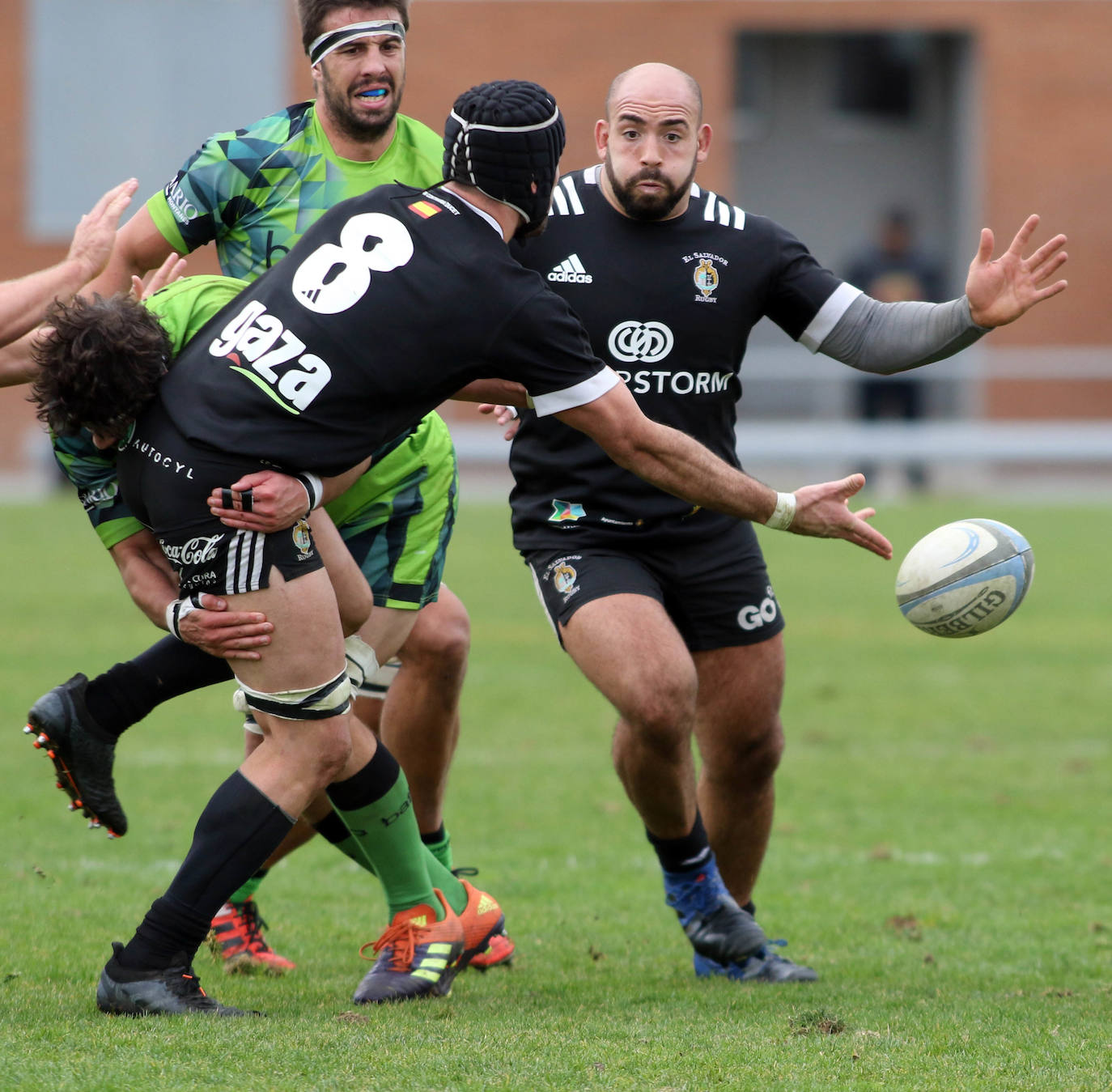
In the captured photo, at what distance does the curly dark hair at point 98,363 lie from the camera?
407 cm

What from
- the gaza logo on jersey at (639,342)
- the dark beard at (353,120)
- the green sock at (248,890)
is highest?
the dark beard at (353,120)

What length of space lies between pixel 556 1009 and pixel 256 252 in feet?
7.55

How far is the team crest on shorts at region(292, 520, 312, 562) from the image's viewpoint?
420cm

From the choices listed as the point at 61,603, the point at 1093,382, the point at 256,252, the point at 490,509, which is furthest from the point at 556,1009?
the point at 1093,382

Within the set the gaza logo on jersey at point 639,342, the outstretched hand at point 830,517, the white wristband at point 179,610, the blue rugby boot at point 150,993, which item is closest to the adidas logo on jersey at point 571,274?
the gaza logo on jersey at point 639,342

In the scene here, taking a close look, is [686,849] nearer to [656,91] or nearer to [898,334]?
[898,334]

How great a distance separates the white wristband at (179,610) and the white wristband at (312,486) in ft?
1.20

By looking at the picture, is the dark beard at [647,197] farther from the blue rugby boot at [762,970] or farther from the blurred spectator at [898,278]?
the blurred spectator at [898,278]

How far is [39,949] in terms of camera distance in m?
5.00

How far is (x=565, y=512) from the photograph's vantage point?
5.27 metres

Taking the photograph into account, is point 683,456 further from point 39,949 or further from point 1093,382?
point 1093,382

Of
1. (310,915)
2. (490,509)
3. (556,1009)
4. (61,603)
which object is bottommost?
(490,509)

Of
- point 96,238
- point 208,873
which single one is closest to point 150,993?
point 208,873

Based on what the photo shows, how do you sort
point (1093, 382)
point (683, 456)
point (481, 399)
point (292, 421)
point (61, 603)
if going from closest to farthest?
point (292, 421) < point (683, 456) < point (481, 399) < point (61, 603) < point (1093, 382)
